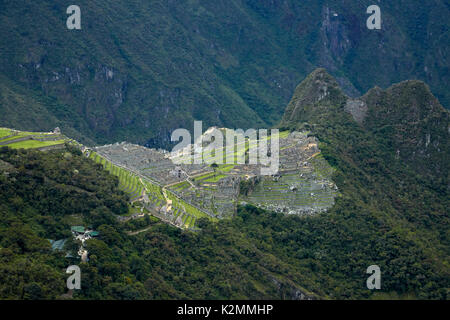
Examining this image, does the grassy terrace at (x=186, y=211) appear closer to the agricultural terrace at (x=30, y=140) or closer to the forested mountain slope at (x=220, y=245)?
the forested mountain slope at (x=220, y=245)

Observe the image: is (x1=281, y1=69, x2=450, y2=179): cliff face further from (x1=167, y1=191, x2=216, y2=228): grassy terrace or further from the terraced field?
(x1=167, y1=191, x2=216, y2=228): grassy terrace

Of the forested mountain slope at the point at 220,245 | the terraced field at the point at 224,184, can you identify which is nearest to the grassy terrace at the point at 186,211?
the terraced field at the point at 224,184

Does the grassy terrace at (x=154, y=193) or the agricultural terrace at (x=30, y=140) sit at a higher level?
the agricultural terrace at (x=30, y=140)

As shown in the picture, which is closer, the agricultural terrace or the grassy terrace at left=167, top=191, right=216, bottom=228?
the grassy terrace at left=167, top=191, right=216, bottom=228

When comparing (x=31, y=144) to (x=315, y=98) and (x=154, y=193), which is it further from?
(x=315, y=98)

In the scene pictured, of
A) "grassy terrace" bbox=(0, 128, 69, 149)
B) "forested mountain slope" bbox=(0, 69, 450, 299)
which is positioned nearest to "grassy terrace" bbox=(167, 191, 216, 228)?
"forested mountain slope" bbox=(0, 69, 450, 299)

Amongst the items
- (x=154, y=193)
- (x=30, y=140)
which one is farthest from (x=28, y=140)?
(x=154, y=193)

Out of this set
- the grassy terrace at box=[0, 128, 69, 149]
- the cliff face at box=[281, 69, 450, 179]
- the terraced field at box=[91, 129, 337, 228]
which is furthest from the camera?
the cliff face at box=[281, 69, 450, 179]

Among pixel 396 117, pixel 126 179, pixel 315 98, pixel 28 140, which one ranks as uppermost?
pixel 315 98

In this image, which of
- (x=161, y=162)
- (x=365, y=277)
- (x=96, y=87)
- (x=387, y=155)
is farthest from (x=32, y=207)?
(x=96, y=87)

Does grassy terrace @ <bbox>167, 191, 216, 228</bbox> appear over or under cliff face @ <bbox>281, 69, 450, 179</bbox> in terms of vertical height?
under

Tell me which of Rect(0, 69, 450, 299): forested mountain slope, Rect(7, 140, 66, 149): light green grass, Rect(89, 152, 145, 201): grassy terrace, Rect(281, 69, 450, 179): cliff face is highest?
Rect(281, 69, 450, 179): cliff face

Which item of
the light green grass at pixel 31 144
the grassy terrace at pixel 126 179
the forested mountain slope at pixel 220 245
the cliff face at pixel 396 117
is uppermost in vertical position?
the cliff face at pixel 396 117
